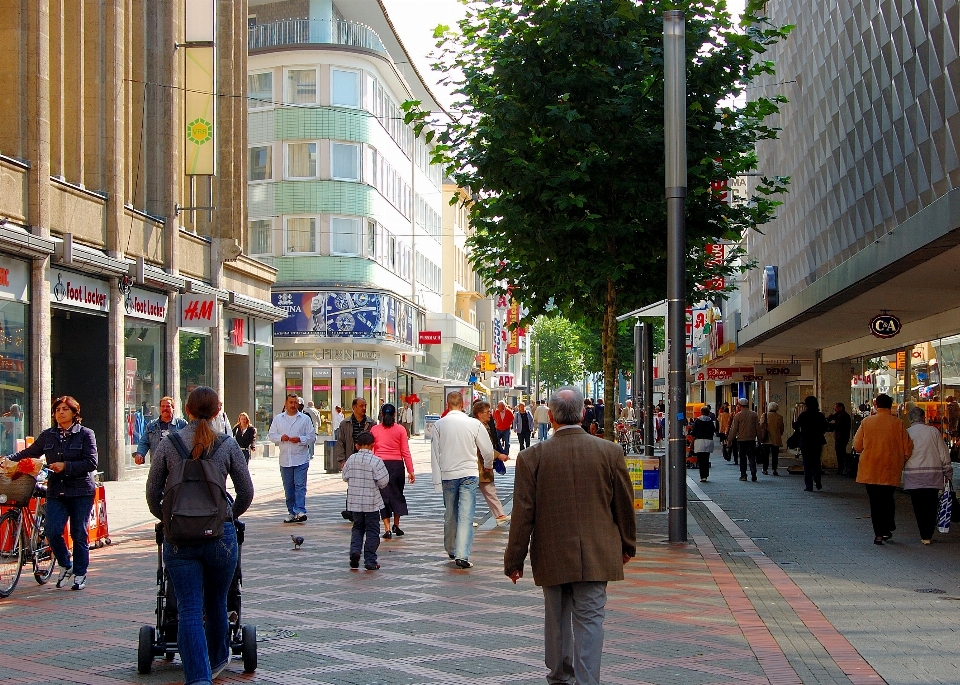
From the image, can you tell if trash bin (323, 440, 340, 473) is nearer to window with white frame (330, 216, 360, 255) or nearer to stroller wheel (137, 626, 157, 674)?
→ window with white frame (330, 216, 360, 255)

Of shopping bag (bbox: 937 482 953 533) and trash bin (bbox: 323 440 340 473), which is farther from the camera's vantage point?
trash bin (bbox: 323 440 340 473)

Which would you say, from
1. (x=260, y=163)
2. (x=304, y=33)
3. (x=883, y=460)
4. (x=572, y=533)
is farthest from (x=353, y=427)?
(x=304, y=33)

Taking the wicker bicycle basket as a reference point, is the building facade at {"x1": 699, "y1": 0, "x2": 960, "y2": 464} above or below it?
above

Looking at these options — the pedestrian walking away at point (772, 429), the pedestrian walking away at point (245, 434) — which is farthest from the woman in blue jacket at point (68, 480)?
the pedestrian walking away at point (772, 429)

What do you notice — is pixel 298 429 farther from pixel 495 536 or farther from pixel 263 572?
pixel 263 572

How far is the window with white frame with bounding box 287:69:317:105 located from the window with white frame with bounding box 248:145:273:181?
2.05 meters

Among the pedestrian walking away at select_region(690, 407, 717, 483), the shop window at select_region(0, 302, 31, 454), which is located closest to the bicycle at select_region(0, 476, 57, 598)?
the shop window at select_region(0, 302, 31, 454)

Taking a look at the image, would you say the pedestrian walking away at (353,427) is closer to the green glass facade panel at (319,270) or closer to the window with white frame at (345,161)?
the green glass facade panel at (319,270)

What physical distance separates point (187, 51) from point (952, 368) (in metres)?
17.2

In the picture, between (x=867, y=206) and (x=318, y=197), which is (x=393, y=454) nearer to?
(x=867, y=206)

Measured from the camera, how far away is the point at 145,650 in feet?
24.4

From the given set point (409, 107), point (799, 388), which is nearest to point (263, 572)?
point (409, 107)

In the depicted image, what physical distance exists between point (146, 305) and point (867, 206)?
14386 millimetres

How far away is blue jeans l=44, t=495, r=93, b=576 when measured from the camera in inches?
430
